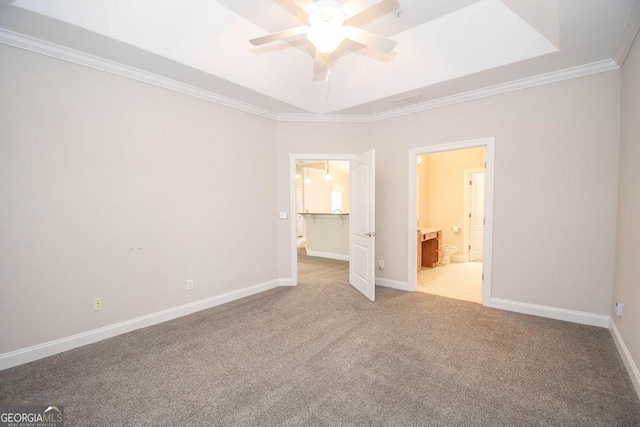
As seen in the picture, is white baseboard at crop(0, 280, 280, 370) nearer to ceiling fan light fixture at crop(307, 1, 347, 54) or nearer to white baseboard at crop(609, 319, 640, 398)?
ceiling fan light fixture at crop(307, 1, 347, 54)

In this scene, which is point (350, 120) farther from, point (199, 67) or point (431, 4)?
point (199, 67)

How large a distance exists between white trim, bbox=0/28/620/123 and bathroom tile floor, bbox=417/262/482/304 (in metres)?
2.70

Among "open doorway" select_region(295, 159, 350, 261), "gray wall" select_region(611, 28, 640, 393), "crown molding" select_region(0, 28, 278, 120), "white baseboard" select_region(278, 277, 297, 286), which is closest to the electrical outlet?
"gray wall" select_region(611, 28, 640, 393)

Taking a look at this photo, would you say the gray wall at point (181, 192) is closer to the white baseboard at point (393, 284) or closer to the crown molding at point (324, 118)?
the crown molding at point (324, 118)

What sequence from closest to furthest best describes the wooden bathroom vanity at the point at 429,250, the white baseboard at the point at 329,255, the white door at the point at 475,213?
the wooden bathroom vanity at the point at 429,250, the white door at the point at 475,213, the white baseboard at the point at 329,255

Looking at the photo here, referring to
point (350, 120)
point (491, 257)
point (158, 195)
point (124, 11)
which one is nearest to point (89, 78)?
point (124, 11)

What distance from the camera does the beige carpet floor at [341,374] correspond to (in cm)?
179

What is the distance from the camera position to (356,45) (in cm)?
351

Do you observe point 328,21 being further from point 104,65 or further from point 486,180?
point 486,180

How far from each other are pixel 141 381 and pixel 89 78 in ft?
9.04

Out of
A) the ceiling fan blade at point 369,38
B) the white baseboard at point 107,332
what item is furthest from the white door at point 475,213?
the white baseboard at point 107,332

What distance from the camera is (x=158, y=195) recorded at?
3.20m

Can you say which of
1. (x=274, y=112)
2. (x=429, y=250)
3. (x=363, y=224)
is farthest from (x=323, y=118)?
(x=429, y=250)

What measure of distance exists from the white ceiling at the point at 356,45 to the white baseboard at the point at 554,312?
2594 millimetres
